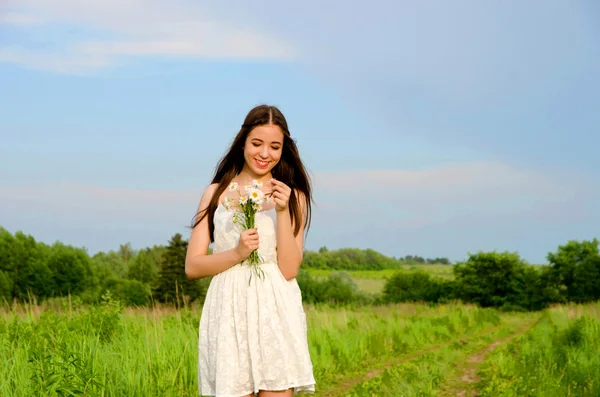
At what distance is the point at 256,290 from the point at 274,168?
0.82 m

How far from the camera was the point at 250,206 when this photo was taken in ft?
12.7

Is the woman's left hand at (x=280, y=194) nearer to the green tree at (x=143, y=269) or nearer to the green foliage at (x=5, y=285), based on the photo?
the green foliage at (x=5, y=285)

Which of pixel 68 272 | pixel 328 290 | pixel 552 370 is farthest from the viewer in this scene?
pixel 328 290

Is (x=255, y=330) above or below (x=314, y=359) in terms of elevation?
above

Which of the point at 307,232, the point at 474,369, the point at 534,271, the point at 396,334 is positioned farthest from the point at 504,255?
the point at 307,232

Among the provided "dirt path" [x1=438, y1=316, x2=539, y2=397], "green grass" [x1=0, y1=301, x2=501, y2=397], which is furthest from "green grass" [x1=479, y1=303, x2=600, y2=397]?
"green grass" [x1=0, y1=301, x2=501, y2=397]

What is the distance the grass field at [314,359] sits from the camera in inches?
230

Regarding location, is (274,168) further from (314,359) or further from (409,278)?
(409,278)

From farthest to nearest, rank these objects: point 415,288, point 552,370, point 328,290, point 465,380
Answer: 1. point 415,288
2. point 328,290
3. point 465,380
4. point 552,370

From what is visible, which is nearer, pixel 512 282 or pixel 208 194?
pixel 208 194

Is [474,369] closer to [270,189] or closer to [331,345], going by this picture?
[331,345]

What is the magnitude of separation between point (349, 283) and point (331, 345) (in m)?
26.2

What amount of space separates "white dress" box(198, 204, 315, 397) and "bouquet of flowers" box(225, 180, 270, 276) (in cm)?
4

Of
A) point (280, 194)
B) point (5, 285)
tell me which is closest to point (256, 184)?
point (280, 194)
